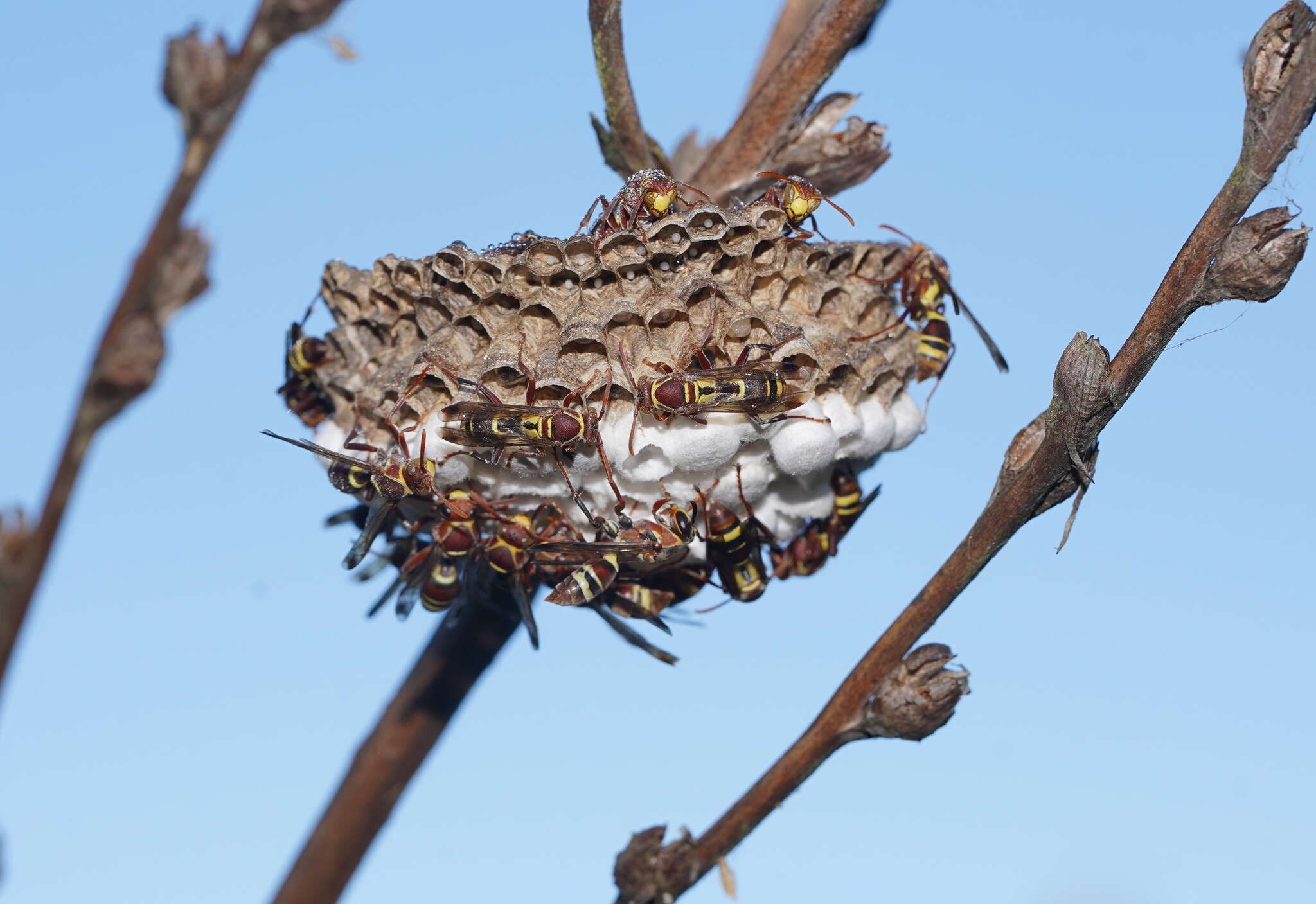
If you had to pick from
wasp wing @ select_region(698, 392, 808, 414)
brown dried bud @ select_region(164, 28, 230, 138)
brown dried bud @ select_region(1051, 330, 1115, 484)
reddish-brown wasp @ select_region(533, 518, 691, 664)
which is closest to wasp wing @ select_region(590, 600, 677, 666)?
reddish-brown wasp @ select_region(533, 518, 691, 664)

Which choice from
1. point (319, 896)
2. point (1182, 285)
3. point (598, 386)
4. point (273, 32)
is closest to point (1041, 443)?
point (1182, 285)

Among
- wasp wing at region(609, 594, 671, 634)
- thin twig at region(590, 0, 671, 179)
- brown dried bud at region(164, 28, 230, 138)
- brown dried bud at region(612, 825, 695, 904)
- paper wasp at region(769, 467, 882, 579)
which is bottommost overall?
brown dried bud at region(612, 825, 695, 904)

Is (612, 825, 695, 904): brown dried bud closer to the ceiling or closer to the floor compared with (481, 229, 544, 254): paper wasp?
closer to the floor

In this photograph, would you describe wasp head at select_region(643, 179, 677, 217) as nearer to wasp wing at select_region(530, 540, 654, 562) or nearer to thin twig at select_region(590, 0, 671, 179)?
thin twig at select_region(590, 0, 671, 179)

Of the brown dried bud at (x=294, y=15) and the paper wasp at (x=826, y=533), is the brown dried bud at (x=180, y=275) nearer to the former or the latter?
the brown dried bud at (x=294, y=15)

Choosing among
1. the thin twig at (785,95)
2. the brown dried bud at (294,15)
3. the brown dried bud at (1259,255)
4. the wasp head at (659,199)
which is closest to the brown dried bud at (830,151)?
the thin twig at (785,95)

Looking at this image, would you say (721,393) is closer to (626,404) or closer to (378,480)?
(626,404)
